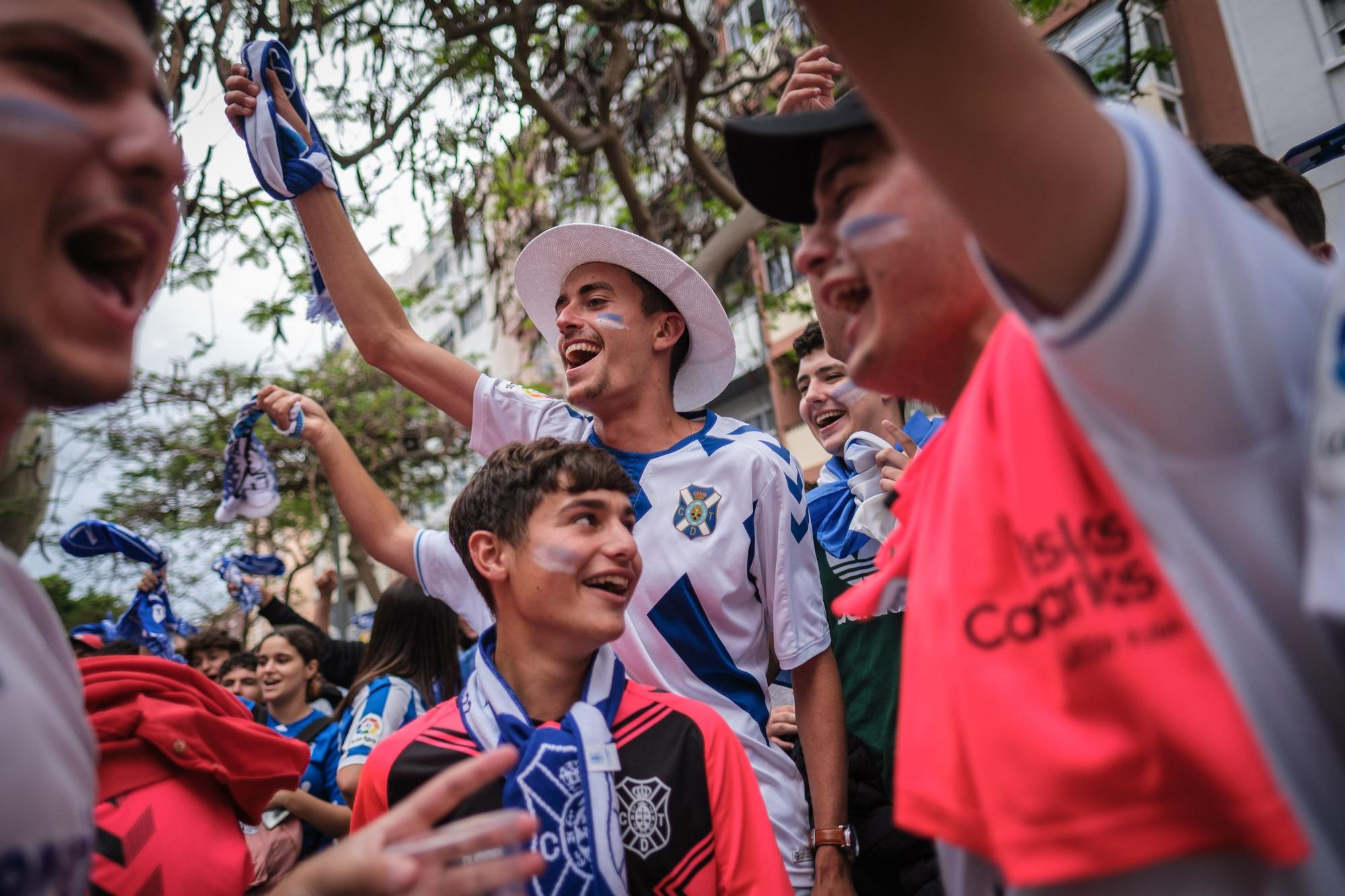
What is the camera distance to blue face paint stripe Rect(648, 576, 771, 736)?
269 cm

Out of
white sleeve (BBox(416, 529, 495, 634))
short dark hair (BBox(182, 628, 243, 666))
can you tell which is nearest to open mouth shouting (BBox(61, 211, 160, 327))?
white sleeve (BBox(416, 529, 495, 634))

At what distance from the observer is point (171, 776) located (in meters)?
2.49

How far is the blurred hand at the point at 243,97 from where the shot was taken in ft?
9.76

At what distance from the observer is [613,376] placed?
315cm

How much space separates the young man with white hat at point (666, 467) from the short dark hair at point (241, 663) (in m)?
3.10

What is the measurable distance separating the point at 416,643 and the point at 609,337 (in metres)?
2.12

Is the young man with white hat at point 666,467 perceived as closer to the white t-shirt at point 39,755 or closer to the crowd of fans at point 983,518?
the crowd of fans at point 983,518

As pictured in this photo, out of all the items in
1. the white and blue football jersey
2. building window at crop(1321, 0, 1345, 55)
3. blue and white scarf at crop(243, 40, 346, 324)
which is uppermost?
building window at crop(1321, 0, 1345, 55)

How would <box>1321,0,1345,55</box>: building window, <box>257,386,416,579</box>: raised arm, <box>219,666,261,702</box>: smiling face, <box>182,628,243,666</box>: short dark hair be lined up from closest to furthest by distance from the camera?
1. <box>257,386,416,579</box>: raised arm
2. <box>219,666,261,702</box>: smiling face
3. <box>182,628,243,666</box>: short dark hair
4. <box>1321,0,1345,55</box>: building window

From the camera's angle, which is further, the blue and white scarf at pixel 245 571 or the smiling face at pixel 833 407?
the blue and white scarf at pixel 245 571

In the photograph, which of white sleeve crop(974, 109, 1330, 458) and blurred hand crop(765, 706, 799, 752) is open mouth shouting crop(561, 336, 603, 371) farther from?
white sleeve crop(974, 109, 1330, 458)

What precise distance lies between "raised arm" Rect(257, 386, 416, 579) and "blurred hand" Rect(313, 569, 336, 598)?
441 centimetres

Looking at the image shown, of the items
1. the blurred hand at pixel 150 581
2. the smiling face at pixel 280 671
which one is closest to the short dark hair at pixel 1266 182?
the smiling face at pixel 280 671

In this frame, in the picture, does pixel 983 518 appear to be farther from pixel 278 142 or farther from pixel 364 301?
pixel 278 142
